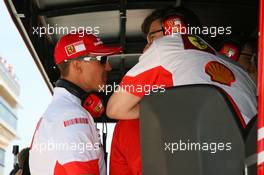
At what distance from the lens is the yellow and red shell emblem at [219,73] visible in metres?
2.05

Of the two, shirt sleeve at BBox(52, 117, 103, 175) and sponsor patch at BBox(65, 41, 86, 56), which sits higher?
sponsor patch at BBox(65, 41, 86, 56)

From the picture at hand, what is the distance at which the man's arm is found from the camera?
2098 millimetres

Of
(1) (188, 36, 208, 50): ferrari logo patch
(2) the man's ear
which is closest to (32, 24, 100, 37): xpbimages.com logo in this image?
(2) the man's ear

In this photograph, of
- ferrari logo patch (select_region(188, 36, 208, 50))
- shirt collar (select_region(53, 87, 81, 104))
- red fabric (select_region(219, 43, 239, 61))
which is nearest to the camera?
ferrari logo patch (select_region(188, 36, 208, 50))

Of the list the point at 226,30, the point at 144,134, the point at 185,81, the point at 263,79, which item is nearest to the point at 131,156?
the point at 144,134

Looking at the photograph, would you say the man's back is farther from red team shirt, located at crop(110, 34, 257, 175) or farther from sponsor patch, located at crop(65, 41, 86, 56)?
sponsor patch, located at crop(65, 41, 86, 56)

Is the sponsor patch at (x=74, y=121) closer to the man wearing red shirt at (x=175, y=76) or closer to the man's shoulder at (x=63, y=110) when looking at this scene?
the man's shoulder at (x=63, y=110)

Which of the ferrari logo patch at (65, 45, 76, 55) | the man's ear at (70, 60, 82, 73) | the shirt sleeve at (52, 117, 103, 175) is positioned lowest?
the shirt sleeve at (52, 117, 103, 175)

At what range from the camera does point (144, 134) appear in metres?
2.00

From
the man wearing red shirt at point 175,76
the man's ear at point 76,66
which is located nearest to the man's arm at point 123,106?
the man wearing red shirt at point 175,76

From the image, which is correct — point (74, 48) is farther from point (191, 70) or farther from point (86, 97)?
point (191, 70)

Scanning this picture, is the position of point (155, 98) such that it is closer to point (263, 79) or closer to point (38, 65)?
point (263, 79)

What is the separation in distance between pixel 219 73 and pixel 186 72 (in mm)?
146

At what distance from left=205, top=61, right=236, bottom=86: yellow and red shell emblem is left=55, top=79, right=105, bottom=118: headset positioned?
0.90 metres
